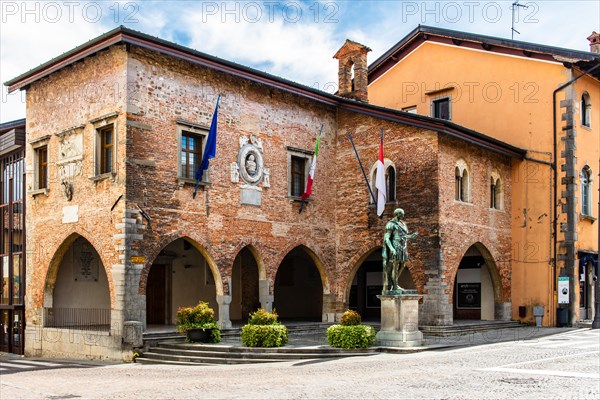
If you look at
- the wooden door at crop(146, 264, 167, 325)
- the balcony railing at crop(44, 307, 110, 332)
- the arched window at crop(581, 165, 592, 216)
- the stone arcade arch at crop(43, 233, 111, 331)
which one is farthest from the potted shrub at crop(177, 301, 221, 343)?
the arched window at crop(581, 165, 592, 216)

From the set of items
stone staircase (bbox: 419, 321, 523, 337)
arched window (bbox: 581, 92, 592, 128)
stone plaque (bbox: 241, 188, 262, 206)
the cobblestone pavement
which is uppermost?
arched window (bbox: 581, 92, 592, 128)

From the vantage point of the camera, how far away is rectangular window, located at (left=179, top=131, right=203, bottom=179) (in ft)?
69.0

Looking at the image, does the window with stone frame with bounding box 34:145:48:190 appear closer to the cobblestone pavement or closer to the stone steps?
the stone steps

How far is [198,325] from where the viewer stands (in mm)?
19078

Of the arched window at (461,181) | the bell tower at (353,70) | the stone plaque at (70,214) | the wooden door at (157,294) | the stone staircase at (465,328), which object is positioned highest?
the bell tower at (353,70)

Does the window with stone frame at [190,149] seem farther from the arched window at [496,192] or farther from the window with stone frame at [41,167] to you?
the arched window at [496,192]

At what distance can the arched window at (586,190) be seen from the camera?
91.5 feet

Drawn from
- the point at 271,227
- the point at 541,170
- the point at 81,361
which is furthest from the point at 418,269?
the point at 81,361

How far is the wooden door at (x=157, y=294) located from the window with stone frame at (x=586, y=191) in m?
16.0

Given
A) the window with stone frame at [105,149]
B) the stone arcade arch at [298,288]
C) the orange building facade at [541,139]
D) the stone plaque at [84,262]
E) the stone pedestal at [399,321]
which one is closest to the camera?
the stone pedestal at [399,321]

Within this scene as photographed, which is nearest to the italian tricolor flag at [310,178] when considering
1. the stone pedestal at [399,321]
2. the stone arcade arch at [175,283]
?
the stone arcade arch at [175,283]

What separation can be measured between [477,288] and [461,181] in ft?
16.2

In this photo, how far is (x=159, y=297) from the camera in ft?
78.3

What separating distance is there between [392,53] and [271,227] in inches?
474
